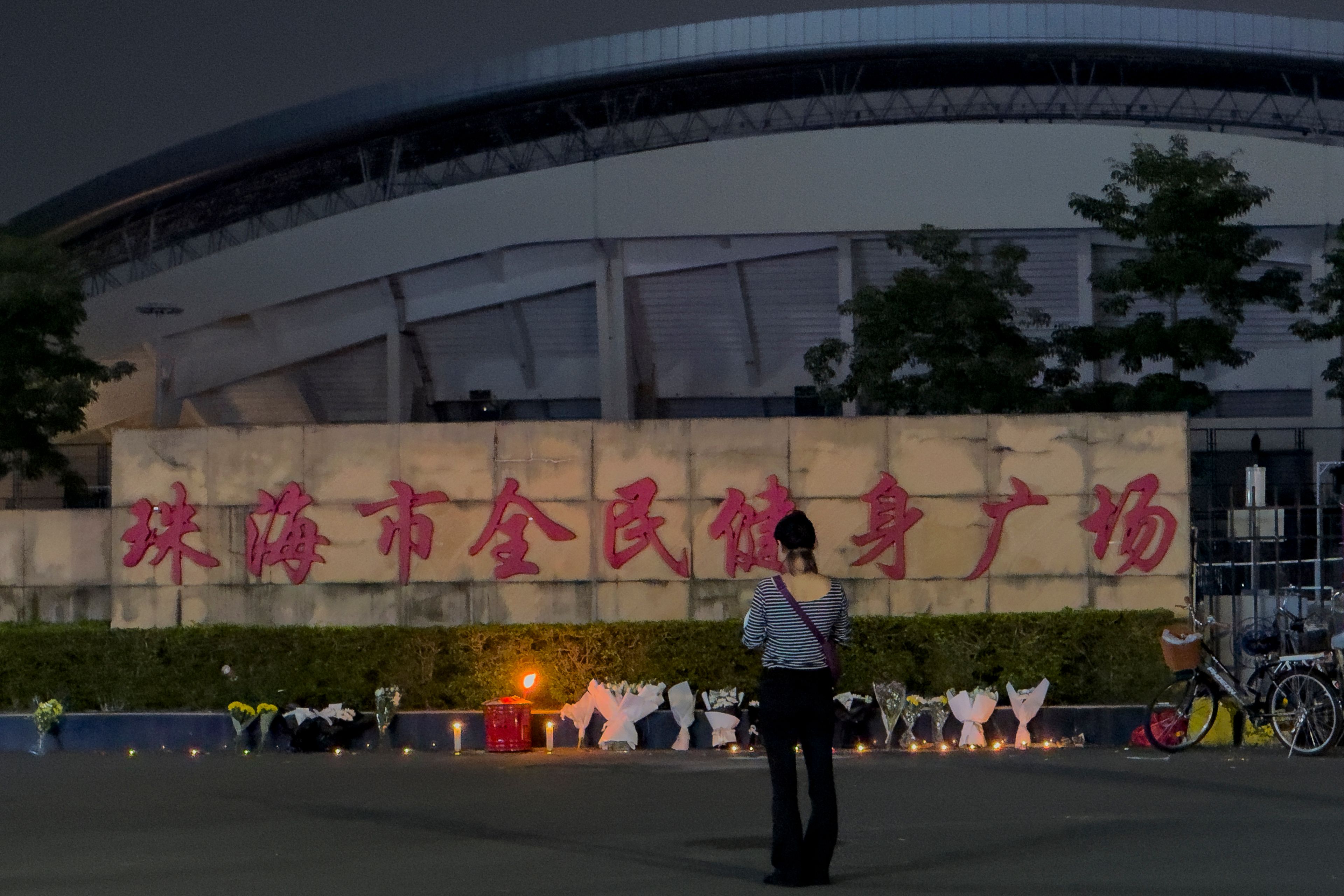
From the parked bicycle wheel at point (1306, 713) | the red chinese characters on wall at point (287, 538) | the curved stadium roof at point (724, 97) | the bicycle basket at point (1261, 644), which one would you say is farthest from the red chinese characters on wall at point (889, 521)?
the curved stadium roof at point (724, 97)

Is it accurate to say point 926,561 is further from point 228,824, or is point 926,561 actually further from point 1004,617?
point 228,824

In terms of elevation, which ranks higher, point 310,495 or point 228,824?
point 310,495

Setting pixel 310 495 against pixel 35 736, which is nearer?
pixel 35 736

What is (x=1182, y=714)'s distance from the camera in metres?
10.9

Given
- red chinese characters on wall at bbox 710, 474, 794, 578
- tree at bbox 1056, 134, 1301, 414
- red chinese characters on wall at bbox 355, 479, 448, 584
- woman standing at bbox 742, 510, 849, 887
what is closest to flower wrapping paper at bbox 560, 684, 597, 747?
red chinese characters on wall at bbox 710, 474, 794, 578

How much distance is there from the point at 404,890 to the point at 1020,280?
55.1 feet

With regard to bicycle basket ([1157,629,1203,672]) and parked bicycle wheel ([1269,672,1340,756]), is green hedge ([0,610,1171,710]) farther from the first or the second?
parked bicycle wheel ([1269,672,1340,756])

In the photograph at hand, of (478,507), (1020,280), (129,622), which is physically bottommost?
(129,622)

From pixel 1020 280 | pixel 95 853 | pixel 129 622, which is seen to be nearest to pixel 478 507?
pixel 129 622

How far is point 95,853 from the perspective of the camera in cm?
716

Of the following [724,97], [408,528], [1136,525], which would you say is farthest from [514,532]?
[724,97]

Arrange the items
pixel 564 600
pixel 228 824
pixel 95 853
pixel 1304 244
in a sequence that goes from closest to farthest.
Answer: pixel 95 853, pixel 228 824, pixel 564 600, pixel 1304 244

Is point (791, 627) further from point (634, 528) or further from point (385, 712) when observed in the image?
point (634, 528)

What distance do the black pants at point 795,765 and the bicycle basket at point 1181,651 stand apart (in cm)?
513
